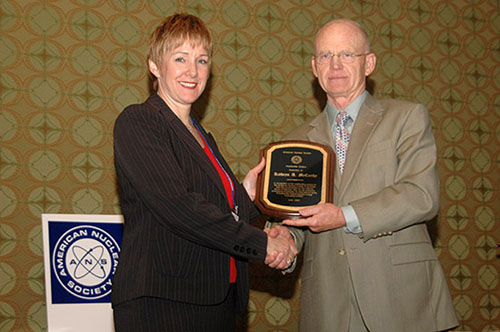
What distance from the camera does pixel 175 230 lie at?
7.01 feet

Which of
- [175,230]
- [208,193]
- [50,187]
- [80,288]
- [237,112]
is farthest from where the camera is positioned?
[237,112]

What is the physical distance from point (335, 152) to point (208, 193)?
78 centimetres

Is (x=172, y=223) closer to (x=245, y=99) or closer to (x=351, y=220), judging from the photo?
(x=351, y=220)

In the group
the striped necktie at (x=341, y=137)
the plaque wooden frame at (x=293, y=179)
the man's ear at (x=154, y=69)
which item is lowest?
the plaque wooden frame at (x=293, y=179)

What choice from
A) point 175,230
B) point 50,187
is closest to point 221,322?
point 175,230

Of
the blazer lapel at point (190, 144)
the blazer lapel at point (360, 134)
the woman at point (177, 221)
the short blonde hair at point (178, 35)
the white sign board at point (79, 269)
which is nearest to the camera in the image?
the woman at point (177, 221)

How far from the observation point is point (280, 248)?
7.96ft

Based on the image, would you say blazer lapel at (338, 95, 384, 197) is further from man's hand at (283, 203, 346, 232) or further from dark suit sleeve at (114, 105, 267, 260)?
dark suit sleeve at (114, 105, 267, 260)

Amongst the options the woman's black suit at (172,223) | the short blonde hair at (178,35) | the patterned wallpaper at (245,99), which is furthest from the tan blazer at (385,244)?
the patterned wallpaper at (245,99)

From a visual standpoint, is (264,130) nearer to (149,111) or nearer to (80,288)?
(80,288)

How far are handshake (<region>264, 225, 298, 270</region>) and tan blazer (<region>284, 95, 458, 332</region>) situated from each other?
131 millimetres

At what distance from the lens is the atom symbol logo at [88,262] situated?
3.71 m

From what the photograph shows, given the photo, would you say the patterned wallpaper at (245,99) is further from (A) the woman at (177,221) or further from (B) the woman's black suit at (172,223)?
(B) the woman's black suit at (172,223)

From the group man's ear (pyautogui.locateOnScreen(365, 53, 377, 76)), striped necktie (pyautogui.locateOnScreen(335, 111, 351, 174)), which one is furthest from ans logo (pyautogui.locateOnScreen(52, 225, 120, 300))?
man's ear (pyautogui.locateOnScreen(365, 53, 377, 76))
